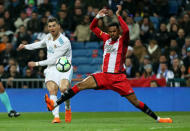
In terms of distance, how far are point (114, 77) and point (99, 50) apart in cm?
941

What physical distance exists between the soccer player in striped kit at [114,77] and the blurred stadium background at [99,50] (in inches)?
172

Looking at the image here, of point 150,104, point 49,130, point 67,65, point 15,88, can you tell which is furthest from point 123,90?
point 15,88

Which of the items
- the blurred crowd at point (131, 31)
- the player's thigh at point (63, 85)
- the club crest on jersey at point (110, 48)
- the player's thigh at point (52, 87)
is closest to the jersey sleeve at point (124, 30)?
the club crest on jersey at point (110, 48)

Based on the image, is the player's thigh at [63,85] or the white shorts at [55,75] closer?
the player's thigh at [63,85]

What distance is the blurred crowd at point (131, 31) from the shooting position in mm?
17875

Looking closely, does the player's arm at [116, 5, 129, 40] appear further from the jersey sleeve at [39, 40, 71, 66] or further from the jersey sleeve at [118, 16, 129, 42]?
the jersey sleeve at [39, 40, 71, 66]

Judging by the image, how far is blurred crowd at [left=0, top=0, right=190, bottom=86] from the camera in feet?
58.6

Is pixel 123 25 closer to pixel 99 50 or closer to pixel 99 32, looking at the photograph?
pixel 99 32

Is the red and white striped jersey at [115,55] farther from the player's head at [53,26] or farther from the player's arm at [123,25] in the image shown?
the player's head at [53,26]

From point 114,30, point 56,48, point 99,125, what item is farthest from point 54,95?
point 114,30

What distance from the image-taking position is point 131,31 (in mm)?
20000

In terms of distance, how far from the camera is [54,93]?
11.5 meters

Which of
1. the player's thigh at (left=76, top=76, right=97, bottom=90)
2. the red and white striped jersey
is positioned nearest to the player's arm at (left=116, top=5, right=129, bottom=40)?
the red and white striped jersey

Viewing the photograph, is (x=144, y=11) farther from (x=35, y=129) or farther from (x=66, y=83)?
(x=35, y=129)
